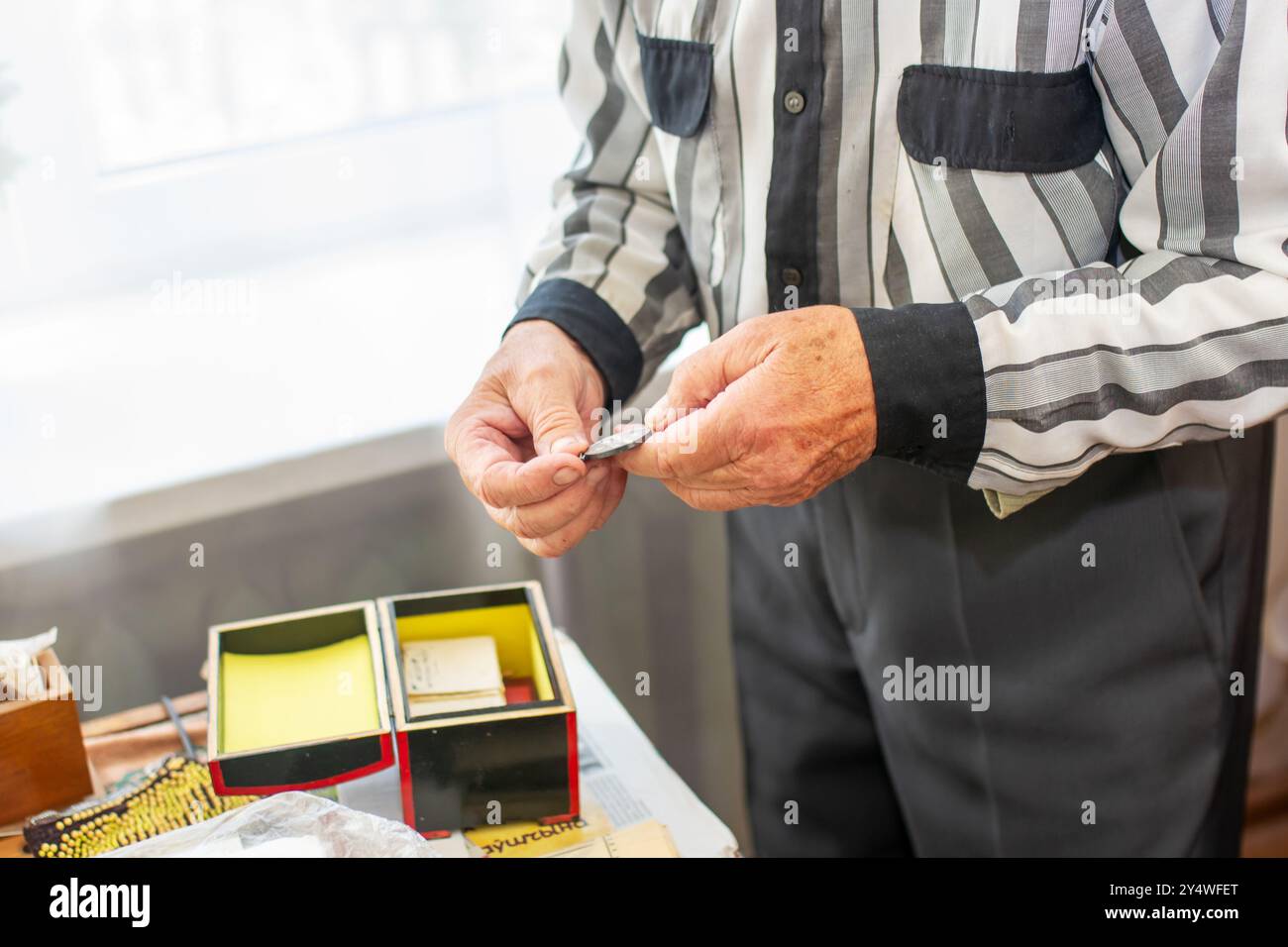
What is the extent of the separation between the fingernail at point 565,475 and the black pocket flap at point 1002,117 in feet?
1.24

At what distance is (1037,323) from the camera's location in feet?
2.75

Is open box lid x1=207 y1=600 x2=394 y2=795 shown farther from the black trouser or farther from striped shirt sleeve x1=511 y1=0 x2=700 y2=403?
the black trouser

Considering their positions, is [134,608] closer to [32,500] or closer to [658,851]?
[32,500]

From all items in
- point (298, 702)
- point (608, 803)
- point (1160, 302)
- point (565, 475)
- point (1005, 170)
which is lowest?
point (608, 803)

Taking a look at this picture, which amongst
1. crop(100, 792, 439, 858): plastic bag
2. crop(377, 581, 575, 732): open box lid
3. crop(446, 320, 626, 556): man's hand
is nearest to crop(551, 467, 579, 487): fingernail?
crop(446, 320, 626, 556): man's hand

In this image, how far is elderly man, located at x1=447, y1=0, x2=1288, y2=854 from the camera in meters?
0.83

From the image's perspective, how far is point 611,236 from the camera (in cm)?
114

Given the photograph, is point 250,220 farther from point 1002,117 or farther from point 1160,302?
point 1160,302

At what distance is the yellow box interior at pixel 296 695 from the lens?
923mm

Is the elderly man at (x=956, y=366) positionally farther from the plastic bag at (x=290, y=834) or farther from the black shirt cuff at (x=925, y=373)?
the plastic bag at (x=290, y=834)

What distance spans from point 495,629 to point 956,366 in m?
0.47

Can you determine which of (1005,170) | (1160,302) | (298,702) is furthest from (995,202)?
(298,702)

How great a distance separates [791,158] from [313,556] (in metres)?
0.83
